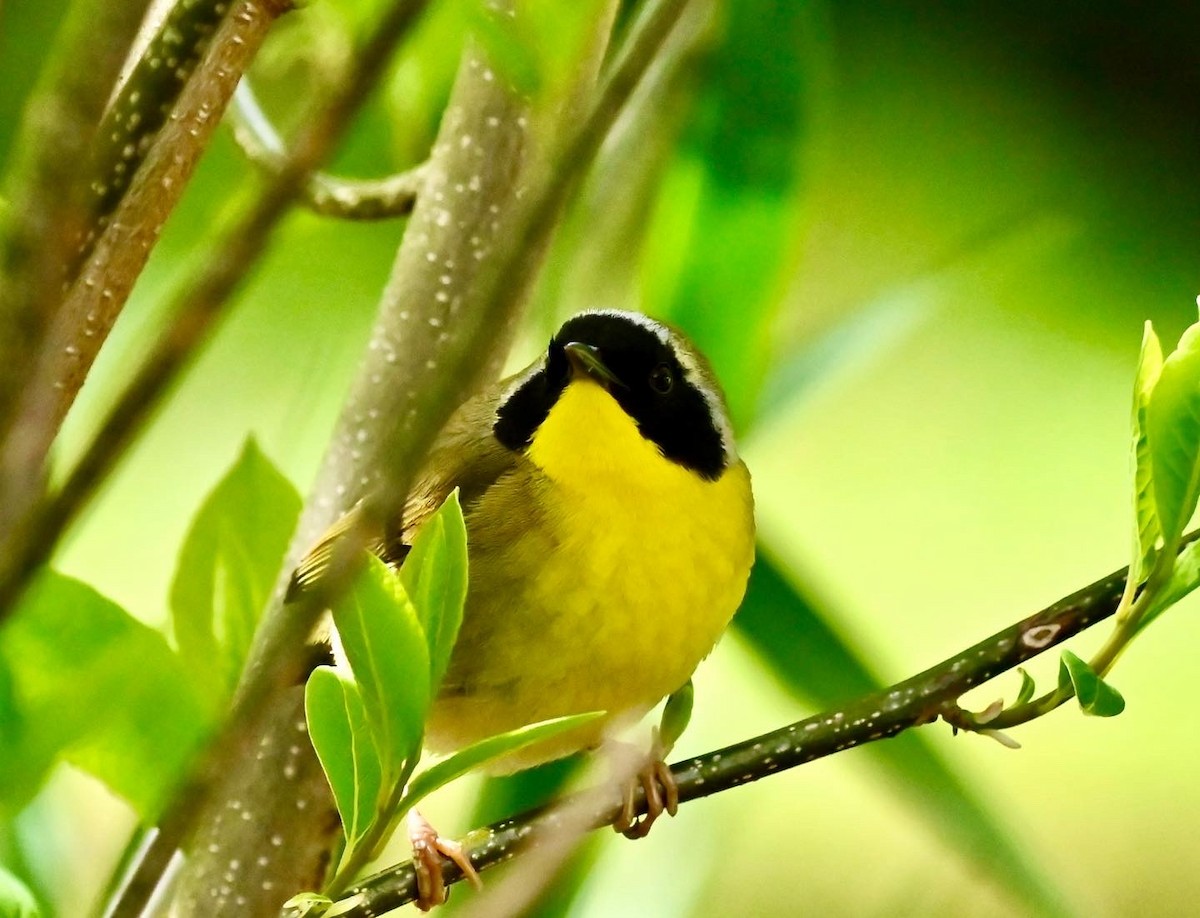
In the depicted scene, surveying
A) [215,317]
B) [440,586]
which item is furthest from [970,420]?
[215,317]

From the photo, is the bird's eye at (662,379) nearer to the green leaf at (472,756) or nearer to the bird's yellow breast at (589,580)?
the bird's yellow breast at (589,580)

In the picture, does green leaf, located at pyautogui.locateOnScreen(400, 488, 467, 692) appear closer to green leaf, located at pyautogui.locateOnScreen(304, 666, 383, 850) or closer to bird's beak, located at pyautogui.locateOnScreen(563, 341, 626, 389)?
green leaf, located at pyautogui.locateOnScreen(304, 666, 383, 850)

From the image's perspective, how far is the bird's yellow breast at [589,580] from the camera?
73 centimetres

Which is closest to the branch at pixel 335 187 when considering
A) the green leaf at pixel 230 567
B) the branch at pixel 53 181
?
the green leaf at pixel 230 567

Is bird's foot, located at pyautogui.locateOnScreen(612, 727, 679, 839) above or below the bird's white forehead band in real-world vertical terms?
below

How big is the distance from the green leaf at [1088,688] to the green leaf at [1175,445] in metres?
0.05

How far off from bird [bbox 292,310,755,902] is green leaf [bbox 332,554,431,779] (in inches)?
11.9

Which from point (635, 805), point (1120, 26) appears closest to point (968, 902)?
point (635, 805)

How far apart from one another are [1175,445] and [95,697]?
34cm

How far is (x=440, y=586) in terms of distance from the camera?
36 centimetres

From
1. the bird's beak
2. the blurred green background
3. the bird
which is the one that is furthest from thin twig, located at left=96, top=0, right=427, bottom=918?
the blurred green background

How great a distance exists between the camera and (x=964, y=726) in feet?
1.38

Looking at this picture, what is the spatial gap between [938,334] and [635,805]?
4.89 ft

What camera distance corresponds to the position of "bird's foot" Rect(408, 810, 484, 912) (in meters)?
0.48
